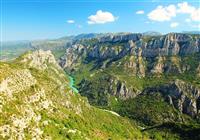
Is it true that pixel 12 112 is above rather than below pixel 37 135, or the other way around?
above

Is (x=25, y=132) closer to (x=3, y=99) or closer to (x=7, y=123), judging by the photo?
(x=7, y=123)

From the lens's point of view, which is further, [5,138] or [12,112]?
[12,112]

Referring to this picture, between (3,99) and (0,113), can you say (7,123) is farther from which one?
(3,99)

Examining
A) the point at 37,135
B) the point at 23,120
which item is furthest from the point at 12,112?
the point at 37,135

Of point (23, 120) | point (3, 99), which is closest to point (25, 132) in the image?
point (23, 120)

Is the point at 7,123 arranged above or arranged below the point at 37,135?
above

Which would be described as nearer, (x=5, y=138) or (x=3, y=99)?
(x=5, y=138)

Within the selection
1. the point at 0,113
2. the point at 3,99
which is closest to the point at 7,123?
the point at 0,113

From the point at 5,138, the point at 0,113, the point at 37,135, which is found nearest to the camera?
the point at 5,138

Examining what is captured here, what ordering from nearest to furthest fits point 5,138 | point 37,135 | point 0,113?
1. point 5,138
2. point 0,113
3. point 37,135
